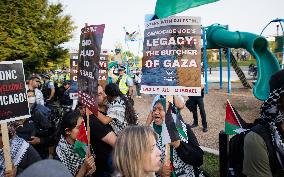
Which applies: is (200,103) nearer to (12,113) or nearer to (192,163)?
(192,163)

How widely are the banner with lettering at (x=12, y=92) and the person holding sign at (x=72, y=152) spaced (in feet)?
1.47

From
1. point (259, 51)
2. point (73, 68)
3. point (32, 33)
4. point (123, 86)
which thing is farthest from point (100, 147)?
point (32, 33)

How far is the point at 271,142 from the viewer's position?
2.40 m

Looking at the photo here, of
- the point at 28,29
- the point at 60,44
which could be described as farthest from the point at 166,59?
the point at 60,44

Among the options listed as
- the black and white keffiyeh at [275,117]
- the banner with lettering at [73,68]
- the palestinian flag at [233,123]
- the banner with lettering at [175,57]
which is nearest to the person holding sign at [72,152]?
the banner with lettering at [175,57]

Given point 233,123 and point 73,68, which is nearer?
point 233,123

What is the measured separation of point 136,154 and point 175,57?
1603mm

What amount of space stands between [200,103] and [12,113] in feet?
→ 22.2

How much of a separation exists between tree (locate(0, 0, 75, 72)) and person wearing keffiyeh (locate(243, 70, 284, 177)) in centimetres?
2288

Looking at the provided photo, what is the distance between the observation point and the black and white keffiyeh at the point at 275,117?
7.81ft

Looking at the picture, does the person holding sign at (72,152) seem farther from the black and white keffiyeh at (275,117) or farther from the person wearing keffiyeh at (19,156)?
the black and white keffiyeh at (275,117)

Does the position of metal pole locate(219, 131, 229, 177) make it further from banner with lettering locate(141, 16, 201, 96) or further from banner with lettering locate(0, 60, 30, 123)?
banner with lettering locate(0, 60, 30, 123)

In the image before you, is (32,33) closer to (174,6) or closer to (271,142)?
(174,6)

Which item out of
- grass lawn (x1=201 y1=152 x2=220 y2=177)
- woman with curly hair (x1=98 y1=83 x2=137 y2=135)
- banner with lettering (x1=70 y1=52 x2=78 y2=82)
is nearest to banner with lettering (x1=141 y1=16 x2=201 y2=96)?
woman with curly hair (x1=98 y1=83 x2=137 y2=135)
